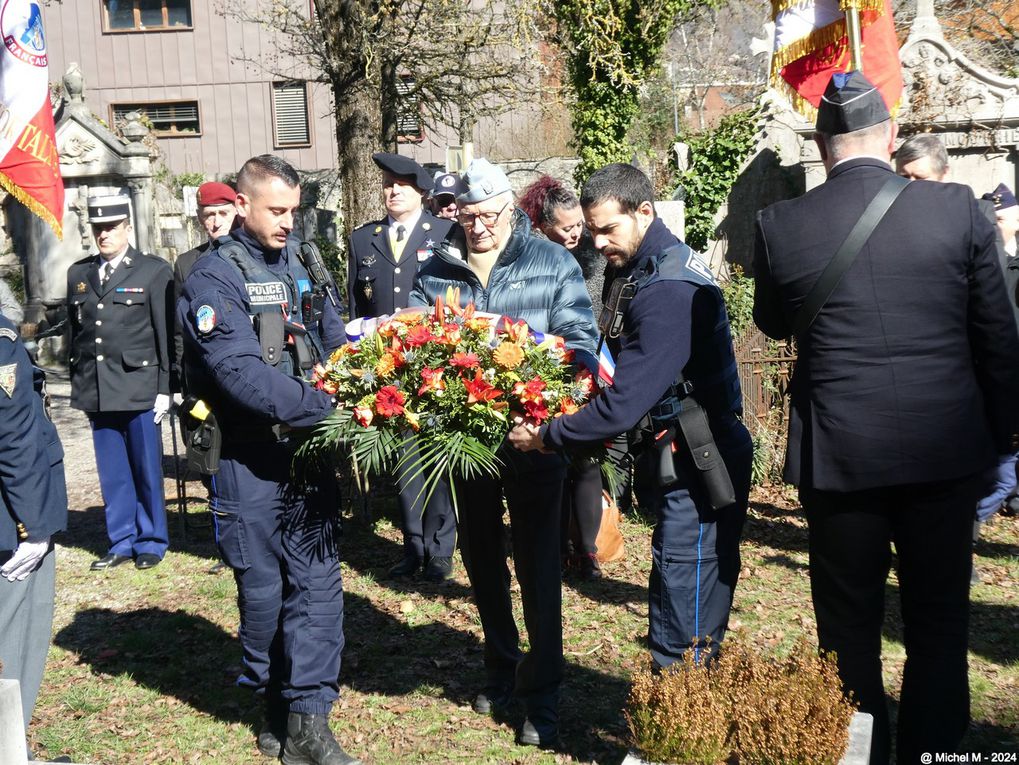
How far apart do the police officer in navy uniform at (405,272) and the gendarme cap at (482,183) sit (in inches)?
91.6

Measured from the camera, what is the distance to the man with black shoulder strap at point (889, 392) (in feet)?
10.2

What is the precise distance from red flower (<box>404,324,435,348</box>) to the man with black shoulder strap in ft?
3.98

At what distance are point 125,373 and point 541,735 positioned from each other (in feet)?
13.4

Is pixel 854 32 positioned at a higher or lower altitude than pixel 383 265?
higher

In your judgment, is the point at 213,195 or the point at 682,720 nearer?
the point at 682,720

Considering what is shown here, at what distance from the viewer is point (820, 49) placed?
602 centimetres

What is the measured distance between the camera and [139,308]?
7.02 meters

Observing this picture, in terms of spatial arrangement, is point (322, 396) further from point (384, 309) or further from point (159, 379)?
point (159, 379)

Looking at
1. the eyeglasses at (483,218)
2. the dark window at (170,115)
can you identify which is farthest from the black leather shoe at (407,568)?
the dark window at (170,115)

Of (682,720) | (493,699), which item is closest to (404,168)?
(493,699)

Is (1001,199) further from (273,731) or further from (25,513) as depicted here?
(25,513)

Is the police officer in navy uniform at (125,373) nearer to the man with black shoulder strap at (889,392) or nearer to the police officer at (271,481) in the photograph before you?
the police officer at (271,481)

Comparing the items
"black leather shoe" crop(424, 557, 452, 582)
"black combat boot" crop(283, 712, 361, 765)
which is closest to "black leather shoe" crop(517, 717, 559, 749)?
"black combat boot" crop(283, 712, 361, 765)

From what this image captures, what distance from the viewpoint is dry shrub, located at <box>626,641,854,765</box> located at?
268 centimetres
